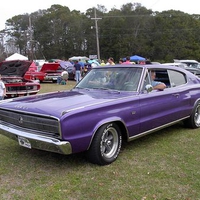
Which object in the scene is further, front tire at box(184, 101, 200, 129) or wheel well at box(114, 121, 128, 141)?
front tire at box(184, 101, 200, 129)

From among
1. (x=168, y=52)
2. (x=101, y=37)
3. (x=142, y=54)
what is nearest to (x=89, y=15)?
(x=101, y=37)

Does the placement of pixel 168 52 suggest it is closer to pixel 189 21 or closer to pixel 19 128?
pixel 189 21

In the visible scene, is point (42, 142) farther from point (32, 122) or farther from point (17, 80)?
point (17, 80)

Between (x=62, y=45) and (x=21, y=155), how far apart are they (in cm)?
6712

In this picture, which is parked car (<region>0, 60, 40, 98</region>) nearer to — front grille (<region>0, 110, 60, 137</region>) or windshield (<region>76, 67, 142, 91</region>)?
windshield (<region>76, 67, 142, 91</region>)

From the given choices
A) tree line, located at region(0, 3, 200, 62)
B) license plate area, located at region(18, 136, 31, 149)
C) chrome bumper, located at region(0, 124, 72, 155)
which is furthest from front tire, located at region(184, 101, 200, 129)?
tree line, located at region(0, 3, 200, 62)

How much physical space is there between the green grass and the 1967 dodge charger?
13.3 inches

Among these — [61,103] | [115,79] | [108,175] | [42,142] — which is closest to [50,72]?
[115,79]

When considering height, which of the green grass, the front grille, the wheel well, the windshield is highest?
the windshield

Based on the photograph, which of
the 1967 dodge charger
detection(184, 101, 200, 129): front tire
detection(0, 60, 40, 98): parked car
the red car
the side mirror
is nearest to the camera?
the 1967 dodge charger

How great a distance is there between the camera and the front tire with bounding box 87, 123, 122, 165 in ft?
12.9

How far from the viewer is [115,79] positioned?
504 centimetres

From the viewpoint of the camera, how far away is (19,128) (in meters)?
4.15

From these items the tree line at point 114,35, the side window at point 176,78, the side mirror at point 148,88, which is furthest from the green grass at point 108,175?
the tree line at point 114,35
